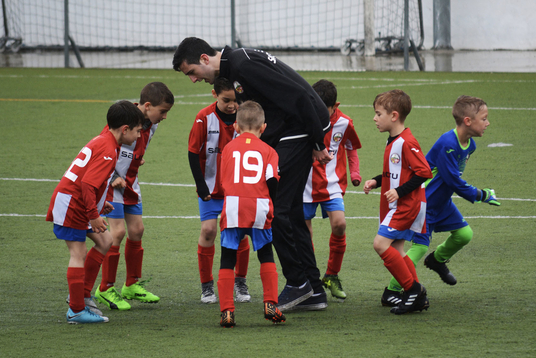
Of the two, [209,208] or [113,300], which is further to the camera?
[209,208]

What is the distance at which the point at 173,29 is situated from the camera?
22.0m

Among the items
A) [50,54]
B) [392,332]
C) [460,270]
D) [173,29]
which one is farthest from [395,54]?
[392,332]

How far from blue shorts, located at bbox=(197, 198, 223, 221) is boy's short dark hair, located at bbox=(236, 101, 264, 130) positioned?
89cm

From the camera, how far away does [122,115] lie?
399 cm

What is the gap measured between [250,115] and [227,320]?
1110 millimetres

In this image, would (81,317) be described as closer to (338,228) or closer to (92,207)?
(92,207)

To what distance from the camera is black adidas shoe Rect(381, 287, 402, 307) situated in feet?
13.6

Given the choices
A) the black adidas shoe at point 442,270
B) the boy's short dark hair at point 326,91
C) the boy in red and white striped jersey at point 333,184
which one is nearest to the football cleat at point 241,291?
the boy in red and white striped jersey at point 333,184

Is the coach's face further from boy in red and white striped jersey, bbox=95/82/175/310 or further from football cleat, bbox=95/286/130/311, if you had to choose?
football cleat, bbox=95/286/130/311

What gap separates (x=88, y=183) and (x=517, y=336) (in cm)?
234

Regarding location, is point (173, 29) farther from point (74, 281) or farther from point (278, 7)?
point (74, 281)

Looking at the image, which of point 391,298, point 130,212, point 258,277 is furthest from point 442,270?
point 130,212

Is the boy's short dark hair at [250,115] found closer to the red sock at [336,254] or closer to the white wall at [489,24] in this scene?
the red sock at [336,254]

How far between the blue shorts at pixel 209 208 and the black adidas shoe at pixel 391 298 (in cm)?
121
